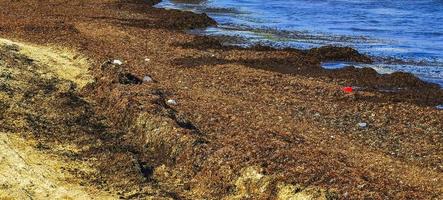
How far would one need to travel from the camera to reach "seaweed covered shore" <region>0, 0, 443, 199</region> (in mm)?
7320

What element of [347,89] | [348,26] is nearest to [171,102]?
[347,89]

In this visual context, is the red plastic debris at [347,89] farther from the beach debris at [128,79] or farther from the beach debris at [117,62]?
the beach debris at [117,62]

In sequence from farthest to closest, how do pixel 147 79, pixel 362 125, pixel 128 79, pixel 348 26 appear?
pixel 348 26 → pixel 147 79 → pixel 128 79 → pixel 362 125

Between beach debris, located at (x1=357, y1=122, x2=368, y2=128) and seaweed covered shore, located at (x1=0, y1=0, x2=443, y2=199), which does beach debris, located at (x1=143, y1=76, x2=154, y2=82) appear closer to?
seaweed covered shore, located at (x1=0, y1=0, x2=443, y2=199)

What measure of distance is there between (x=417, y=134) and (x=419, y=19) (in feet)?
70.2

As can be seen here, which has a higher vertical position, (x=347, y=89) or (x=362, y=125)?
(x=362, y=125)

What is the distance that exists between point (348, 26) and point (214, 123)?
18869 millimetres

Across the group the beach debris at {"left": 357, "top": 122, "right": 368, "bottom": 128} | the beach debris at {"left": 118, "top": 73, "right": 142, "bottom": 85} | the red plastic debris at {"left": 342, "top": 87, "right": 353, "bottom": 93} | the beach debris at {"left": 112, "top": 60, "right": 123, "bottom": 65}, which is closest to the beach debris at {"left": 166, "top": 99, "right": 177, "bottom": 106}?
the beach debris at {"left": 118, "top": 73, "right": 142, "bottom": 85}

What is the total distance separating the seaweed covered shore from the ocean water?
2.08 m

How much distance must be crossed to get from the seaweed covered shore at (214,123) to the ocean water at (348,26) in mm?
2076

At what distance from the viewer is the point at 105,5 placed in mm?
33000

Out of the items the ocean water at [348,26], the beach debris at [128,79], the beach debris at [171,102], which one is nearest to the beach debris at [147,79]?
the beach debris at [128,79]

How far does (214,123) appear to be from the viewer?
9.69m

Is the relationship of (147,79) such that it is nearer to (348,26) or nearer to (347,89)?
(347,89)
